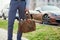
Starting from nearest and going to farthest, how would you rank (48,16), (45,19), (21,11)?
(21,11) → (48,16) → (45,19)

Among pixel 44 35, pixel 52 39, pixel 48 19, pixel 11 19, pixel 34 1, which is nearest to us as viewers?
pixel 11 19

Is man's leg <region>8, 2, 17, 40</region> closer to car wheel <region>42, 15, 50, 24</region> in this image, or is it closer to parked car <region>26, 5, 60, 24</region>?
parked car <region>26, 5, 60, 24</region>

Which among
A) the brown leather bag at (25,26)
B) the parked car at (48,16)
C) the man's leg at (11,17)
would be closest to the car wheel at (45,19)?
the parked car at (48,16)

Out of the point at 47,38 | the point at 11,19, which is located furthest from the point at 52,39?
the point at 11,19

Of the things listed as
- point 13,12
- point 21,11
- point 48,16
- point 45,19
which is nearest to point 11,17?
point 13,12

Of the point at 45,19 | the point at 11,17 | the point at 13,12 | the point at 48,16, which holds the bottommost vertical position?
the point at 45,19

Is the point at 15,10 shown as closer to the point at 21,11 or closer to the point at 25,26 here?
the point at 21,11

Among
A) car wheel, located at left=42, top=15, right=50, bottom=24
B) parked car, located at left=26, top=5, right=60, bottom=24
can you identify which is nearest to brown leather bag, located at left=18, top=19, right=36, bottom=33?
parked car, located at left=26, top=5, right=60, bottom=24

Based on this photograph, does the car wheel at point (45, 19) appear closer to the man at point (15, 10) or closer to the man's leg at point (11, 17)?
the man at point (15, 10)

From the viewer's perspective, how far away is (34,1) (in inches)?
1415

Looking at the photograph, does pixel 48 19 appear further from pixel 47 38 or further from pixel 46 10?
pixel 47 38

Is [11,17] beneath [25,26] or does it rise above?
above

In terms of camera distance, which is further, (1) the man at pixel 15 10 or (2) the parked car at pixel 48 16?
(2) the parked car at pixel 48 16

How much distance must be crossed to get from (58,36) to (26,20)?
79.3 inches
